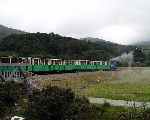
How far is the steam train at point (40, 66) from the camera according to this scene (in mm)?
46750

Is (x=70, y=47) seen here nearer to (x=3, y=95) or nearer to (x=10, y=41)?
(x=10, y=41)

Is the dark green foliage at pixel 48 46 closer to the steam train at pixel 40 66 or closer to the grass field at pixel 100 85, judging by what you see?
the steam train at pixel 40 66

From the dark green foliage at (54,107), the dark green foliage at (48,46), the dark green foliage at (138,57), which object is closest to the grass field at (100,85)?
Answer: the dark green foliage at (54,107)

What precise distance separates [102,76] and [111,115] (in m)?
37.1

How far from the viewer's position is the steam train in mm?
46750

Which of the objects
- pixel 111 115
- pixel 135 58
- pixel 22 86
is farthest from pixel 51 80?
pixel 135 58

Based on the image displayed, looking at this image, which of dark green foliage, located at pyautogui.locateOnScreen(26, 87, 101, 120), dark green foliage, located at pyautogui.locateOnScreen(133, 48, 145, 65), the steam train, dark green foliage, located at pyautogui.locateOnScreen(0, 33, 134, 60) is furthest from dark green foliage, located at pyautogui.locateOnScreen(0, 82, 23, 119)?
dark green foliage, located at pyautogui.locateOnScreen(133, 48, 145, 65)

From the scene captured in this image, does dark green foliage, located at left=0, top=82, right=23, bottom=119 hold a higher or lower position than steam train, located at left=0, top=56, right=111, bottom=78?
lower

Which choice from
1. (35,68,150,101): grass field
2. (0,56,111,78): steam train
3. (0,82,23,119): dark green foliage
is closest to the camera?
(0,82,23,119): dark green foliage

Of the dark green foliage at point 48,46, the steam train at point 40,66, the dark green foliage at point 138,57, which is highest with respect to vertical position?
the dark green foliage at point 48,46

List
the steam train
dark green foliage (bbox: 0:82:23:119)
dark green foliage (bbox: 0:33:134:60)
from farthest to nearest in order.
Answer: dark green foliage (bbox: 0:33:134:60) → the steam train → dark green foliage (bbox: 0:82:23:119)

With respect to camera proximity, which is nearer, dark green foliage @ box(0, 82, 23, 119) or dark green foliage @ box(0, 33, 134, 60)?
dark green foliage @ box(0, 82, 23, 119)

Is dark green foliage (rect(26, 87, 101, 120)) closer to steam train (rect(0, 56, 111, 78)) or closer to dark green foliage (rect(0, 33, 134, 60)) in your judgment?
steam train (rect(0, 56, 111, 78))

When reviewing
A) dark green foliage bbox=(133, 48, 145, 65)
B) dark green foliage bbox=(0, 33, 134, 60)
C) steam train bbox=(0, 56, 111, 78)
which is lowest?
steam train bbox=(0, 56, 111, 78)
